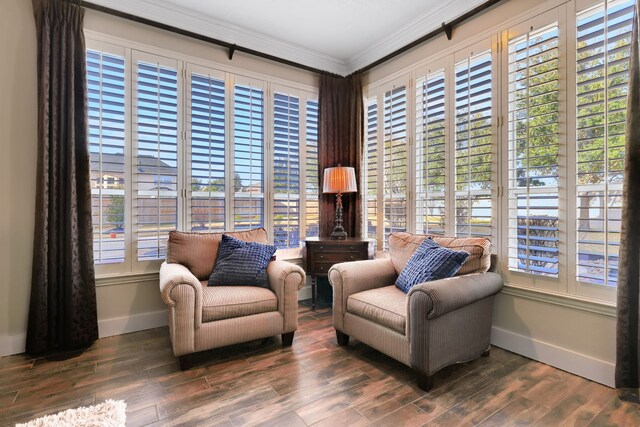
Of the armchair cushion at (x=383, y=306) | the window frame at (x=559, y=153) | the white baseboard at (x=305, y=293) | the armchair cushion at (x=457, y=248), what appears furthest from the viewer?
the white baseboard at (x=305, y=293)

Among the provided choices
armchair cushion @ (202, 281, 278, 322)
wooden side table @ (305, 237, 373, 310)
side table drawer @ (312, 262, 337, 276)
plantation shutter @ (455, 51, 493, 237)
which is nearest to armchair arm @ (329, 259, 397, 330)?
armchair cushion @ (202, 281, 278, 322)

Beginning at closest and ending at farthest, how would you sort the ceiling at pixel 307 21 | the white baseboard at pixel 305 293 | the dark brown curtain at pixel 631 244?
the dark brown curtain at pixel 631 244 → the ceiling at pixel 307 21 → the white baseboard at pixel 305 293

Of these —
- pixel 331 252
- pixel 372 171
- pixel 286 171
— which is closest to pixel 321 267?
pixel 331 252

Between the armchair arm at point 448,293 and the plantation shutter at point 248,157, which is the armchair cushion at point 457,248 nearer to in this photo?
the armchair arm at point 448,293

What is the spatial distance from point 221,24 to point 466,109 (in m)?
2.42

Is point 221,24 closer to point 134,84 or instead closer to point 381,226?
point 134,84

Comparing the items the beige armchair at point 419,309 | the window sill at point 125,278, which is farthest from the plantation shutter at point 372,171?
the window sill at point 125,278

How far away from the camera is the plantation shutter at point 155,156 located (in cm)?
289

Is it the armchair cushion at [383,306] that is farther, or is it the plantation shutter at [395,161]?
the plantation shutter at [395,161]

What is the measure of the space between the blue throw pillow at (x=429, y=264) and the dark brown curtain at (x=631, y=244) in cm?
83

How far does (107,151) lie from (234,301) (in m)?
1.68

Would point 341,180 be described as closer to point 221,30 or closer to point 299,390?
point 221,30

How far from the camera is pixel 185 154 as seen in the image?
3.08 meters

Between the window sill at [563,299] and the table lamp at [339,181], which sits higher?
the table lamp at [339,181]
